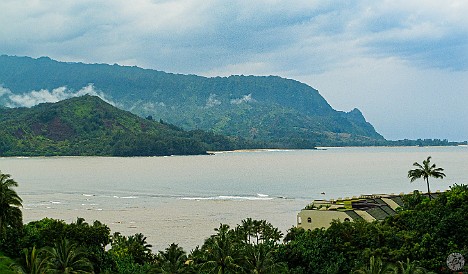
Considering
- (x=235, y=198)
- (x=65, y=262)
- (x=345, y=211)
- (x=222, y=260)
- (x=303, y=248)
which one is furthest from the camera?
(x=235, y=198)

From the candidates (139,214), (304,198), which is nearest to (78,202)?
(139,214)

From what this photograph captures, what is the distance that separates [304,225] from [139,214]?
58649mm

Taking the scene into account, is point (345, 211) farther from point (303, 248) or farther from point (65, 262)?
point (65, 262)

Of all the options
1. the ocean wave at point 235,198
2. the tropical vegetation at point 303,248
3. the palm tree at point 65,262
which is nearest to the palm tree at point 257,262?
the tropical vegetation at point 303,248

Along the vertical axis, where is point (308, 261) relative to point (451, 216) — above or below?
below

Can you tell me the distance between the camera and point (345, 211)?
86750 millimetres

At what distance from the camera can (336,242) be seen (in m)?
64.7

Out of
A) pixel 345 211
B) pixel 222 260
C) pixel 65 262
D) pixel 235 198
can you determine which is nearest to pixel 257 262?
pixel 222 260

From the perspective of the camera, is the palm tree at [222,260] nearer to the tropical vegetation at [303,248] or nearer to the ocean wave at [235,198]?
the tropical vegetation at [303,248]

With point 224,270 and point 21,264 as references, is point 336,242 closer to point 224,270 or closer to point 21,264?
point 224,270

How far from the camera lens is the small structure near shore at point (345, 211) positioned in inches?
3378

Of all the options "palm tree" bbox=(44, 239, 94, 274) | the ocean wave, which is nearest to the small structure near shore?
"palm tree" bbox=(44, 239, 94, 274)

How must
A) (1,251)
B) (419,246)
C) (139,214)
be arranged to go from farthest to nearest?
1. (139,214)
2. (1,251)
3. (419,246)

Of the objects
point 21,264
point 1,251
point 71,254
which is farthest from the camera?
point 1,251
